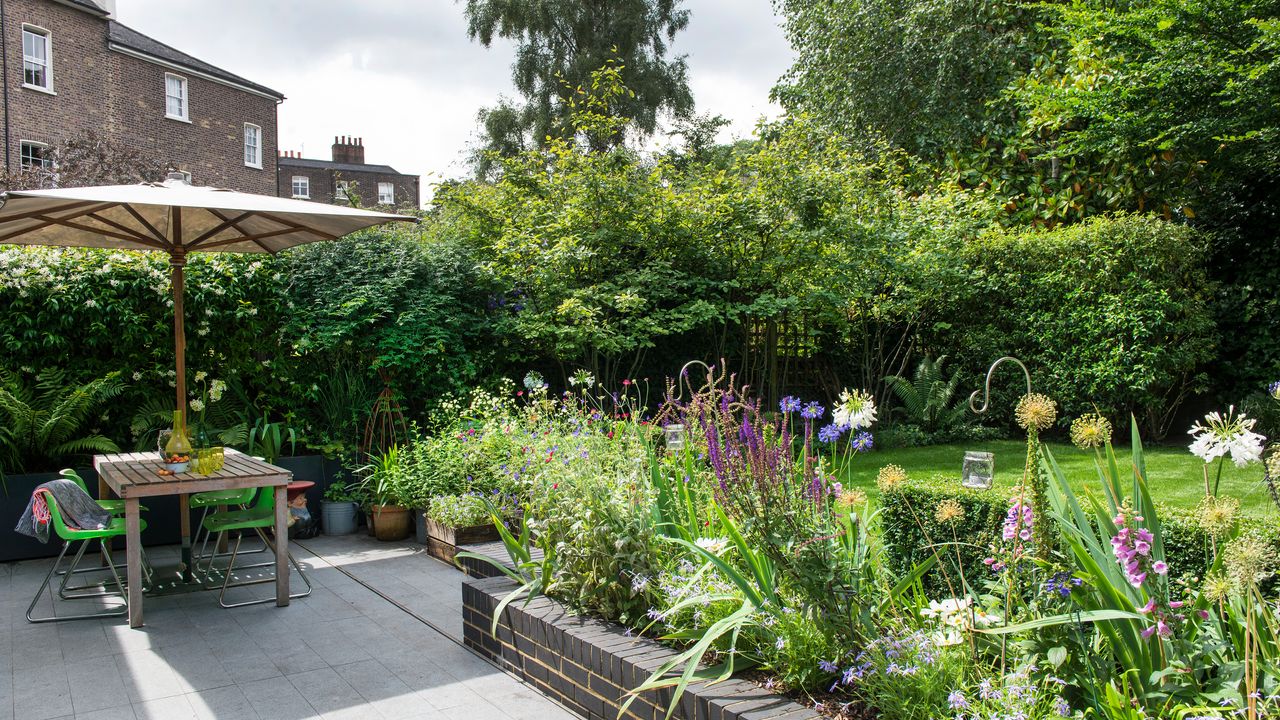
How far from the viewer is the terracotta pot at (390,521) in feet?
21.9

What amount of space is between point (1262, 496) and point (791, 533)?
4.75 meters

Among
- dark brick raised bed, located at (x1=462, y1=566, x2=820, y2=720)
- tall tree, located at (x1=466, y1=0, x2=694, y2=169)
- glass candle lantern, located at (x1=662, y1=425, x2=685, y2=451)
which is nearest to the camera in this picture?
dark brick raised bed, located at (x1=462, y1=566, x2=820, y2=720)

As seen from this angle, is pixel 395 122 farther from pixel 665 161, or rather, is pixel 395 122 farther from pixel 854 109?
pixel 665 161

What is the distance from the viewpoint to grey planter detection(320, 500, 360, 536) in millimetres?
6980

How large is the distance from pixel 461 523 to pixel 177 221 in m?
2.67

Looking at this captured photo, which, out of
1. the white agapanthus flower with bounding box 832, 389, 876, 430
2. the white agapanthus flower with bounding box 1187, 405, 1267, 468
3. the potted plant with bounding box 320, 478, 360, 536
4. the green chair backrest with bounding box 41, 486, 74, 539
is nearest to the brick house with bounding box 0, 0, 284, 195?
the potted plant with bounding box 320, 478, 360, 536

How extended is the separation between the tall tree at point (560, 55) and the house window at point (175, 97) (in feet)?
24.5

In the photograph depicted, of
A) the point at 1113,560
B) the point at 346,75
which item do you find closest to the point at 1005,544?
the point at 1113,560

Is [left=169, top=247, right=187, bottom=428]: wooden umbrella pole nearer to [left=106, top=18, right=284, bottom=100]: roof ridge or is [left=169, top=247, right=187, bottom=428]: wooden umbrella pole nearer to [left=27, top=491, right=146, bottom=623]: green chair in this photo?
[left=27, top=491, right=146, bottom=623]: green chair

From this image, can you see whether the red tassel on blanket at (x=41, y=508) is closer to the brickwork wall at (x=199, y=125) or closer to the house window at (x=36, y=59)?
the house window at (x=36, y=59)

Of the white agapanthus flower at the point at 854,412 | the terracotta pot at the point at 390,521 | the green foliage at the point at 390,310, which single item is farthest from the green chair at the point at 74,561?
the white agapanthus flower at the point at 854,412

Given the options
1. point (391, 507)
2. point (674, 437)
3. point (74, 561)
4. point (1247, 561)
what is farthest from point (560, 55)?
point (1247, 561)

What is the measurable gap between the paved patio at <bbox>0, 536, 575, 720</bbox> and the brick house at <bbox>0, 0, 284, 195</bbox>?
619 inches

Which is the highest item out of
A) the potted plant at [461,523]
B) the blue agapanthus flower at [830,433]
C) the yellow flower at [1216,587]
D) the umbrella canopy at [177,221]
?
the umbrella canopy at [177,221]
